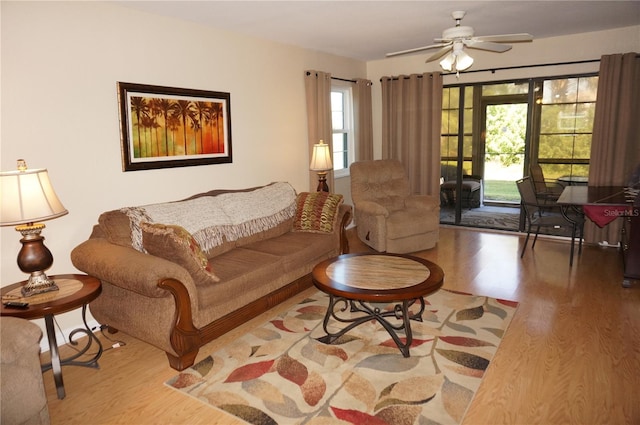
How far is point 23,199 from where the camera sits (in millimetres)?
2326

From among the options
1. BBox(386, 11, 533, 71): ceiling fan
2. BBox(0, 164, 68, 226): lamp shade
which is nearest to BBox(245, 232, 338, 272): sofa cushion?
BBox(0, 164, 68, 226): lamp shade

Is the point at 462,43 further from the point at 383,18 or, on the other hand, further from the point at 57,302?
the point at 57,302

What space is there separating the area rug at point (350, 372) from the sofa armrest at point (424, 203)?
2025mm

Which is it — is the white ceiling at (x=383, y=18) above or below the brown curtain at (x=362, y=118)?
above

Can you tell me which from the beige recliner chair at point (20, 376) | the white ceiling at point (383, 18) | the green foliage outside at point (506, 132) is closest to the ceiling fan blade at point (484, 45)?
the white ceiling at point (383, 18)

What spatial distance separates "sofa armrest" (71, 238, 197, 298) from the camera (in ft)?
8.21

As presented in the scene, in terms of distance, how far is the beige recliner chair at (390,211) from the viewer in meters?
4.88

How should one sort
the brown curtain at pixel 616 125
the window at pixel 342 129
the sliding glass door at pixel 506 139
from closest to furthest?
the brown curtain at pixel 616 125, the sliding glass door at pixel 506 139, the window at pixel 342 129

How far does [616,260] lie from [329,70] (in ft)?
13.2

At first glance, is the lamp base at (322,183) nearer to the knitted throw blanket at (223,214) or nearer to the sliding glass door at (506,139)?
the knitted throw blanket at (223,214)

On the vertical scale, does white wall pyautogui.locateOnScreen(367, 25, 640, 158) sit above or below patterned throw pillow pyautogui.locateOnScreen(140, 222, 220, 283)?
above

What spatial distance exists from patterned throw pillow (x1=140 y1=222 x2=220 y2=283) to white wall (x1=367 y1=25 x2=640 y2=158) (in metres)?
3.59

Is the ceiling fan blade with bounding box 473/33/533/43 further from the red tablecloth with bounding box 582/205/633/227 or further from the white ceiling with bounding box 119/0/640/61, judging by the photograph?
the red tablecloth with bounding box 582/205/633/227

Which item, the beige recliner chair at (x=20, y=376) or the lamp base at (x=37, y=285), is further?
the lamp base at (x=37, y=285)
